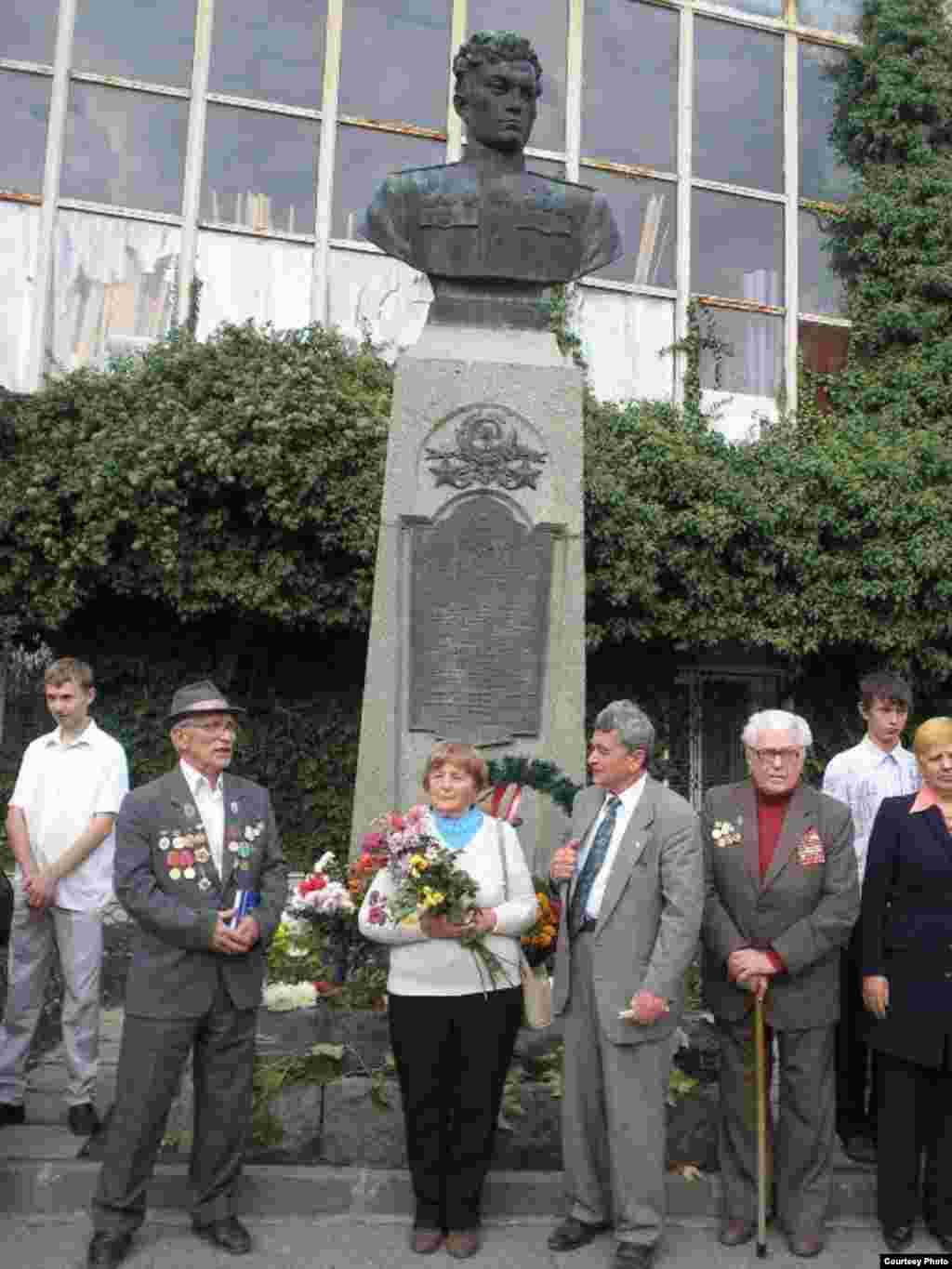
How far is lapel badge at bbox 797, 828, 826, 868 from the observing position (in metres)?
4.06

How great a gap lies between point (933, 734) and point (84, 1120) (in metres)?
3.43

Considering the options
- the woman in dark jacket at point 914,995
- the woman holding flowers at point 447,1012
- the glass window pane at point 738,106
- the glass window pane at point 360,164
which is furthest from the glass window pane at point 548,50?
the woman holding flowers at point 447,1012

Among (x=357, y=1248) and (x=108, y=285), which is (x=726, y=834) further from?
(x=108, y=285)

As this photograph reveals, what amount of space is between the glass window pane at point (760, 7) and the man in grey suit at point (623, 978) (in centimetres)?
1234

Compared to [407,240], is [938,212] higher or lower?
higher

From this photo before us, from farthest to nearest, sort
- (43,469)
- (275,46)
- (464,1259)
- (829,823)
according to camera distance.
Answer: (275,46), (43,469), (829,823), (464,1259)

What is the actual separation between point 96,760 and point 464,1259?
2433 mm

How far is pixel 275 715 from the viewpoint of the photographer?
11078 millimetres

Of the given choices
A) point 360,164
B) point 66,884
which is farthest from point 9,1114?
point 360,164

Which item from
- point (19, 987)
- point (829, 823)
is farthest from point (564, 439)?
point (19, 987)

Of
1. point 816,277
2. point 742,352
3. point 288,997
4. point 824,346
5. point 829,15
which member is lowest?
point 288,997

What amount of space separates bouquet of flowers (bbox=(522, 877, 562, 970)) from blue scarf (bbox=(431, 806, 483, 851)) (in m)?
0.60

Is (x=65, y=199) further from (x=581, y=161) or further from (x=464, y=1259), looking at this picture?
(x=464, y=1259)

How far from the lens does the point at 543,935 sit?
462cm
